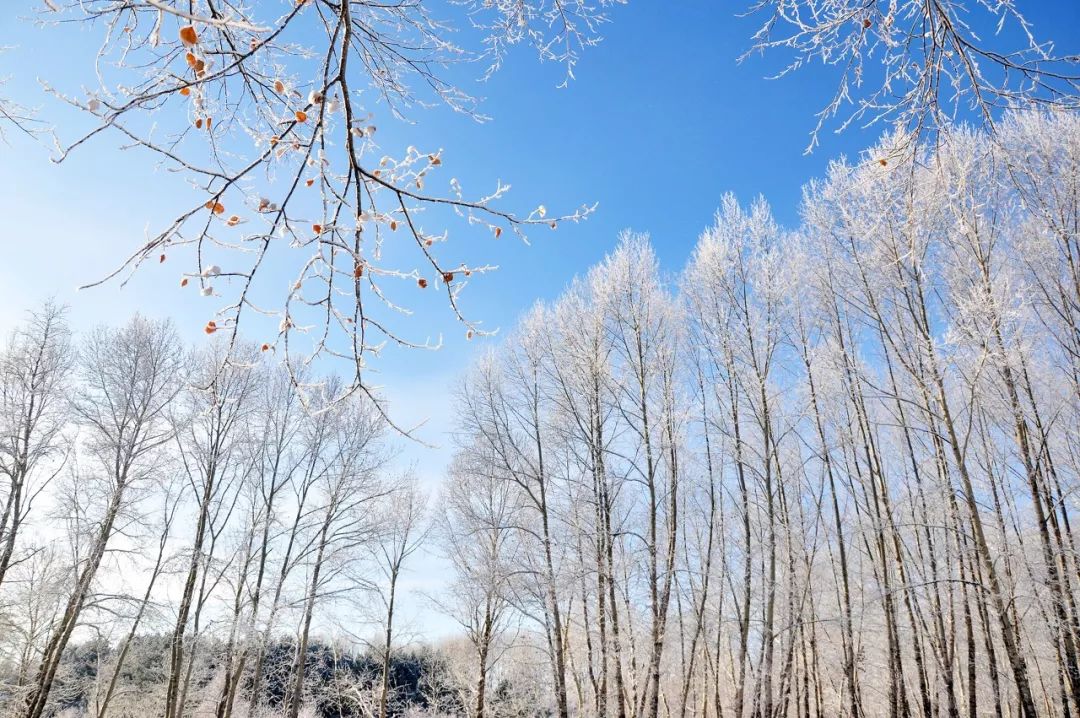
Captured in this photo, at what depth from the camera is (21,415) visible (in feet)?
33.5

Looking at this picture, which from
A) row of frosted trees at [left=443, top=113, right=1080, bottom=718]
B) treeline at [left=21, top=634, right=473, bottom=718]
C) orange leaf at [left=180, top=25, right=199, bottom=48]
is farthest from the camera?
treeline at [left=21, top=634, right=473, bottom=718]

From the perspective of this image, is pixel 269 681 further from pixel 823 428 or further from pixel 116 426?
pixel 823 428

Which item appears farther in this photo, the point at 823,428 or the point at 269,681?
the point at 269,681

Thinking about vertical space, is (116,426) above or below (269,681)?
above

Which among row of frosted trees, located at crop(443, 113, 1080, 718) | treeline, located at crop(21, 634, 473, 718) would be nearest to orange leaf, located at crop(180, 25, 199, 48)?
row of frosted trees, located at crop(443, 113, 1080, 718)

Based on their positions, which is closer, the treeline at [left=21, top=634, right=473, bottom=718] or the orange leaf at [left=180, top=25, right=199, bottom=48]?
the orange leaf at [left=180, top=25, right=199, bottom=48]

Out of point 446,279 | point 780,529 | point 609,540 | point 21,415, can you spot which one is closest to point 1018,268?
point 780,529

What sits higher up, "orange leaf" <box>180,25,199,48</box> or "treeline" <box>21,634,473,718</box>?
"orange leaf" <box>180,25,199,48</box>

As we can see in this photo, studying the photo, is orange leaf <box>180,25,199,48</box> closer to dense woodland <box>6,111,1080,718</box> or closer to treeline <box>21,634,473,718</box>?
dense woodland <box>6,111,1080,718</box>

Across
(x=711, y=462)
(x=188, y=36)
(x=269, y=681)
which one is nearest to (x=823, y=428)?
(x=711, y=462)

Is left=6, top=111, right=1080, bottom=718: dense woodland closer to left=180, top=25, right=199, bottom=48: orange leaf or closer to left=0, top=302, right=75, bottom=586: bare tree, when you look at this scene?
left=0, top=302, right=75, bottom=586: bare tree

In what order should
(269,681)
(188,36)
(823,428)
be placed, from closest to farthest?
(188,36), (823,428), (269,681)

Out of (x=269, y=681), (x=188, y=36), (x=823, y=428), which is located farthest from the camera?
(x=269, y=681)

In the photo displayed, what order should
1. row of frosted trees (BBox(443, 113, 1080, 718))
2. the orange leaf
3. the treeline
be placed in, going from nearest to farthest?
the orange leaf, row of frosted trees (BBox(443, 113, 1080, 718)), the treeline
